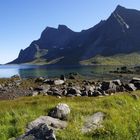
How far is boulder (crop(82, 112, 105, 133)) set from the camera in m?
16.7

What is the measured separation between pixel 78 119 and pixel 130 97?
8.78 metres

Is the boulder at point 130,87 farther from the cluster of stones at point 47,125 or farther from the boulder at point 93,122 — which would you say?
the cluster of stones at point 47,125

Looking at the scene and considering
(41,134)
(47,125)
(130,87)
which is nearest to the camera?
(41,134)

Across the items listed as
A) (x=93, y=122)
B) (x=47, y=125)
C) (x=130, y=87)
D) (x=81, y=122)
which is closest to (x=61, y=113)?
(x=81, y=122)

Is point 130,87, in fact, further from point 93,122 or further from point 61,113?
point 93,122

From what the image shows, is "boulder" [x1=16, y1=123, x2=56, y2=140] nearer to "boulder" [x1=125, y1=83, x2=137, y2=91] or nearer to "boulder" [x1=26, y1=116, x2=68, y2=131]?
"boulder" [x1=26, y1=116, x2=68, y2=131]

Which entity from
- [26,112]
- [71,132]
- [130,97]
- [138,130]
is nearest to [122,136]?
[138,130]

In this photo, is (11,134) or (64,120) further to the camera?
(64,120)

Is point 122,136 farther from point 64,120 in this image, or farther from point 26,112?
point 26,112

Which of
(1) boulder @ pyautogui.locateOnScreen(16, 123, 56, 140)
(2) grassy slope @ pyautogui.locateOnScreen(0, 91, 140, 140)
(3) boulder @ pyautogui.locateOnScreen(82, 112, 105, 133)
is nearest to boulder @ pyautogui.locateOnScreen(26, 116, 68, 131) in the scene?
(2) grassy slope @ pyautogui.locateOnScreen(0, 91, 140, 140)

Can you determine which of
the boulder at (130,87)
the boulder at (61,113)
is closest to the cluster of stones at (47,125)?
the boulder at (61,113)

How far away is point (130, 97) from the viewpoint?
27078 millimetres

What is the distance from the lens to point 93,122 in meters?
18.5

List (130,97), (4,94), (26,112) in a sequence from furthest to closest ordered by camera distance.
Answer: (4,94)
(130,97)
(26,112)
